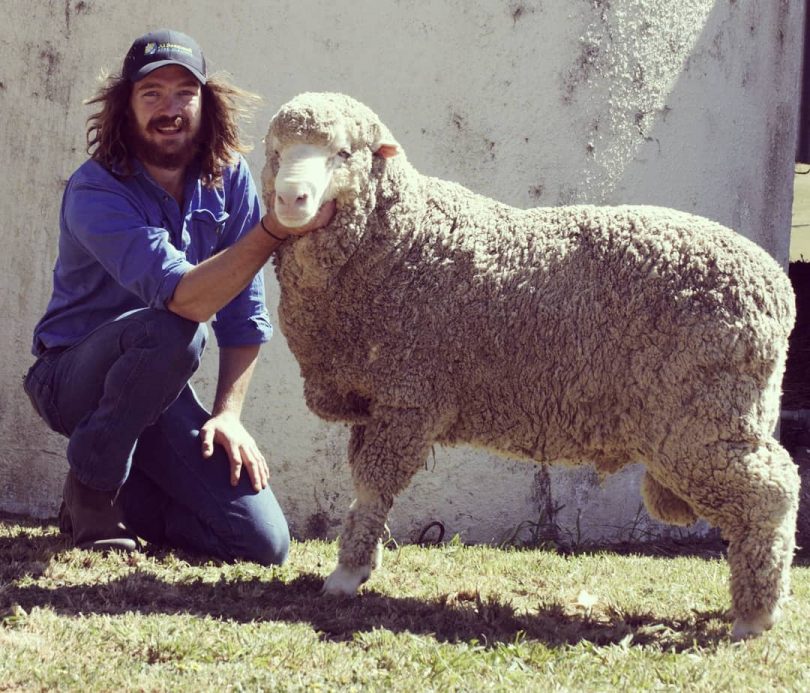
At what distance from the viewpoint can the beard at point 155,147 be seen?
346 cm

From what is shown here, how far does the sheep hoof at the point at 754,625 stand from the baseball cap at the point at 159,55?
7.88 feet

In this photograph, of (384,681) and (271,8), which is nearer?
(384,681)

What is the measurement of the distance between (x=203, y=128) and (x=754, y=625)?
239 centimetres

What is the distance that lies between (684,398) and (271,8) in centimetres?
268

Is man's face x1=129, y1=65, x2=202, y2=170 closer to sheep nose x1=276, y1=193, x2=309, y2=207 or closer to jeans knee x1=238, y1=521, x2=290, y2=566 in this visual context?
sheep nose x1=276, y1=193, x2=309, y2=207

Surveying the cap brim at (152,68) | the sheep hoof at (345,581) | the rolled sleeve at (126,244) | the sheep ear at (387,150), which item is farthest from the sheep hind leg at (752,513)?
the cap brim at (152,68)

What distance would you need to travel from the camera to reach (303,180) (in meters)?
2.84

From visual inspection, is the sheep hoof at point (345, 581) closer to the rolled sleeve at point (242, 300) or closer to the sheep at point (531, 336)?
the sheep at point (531, 336)

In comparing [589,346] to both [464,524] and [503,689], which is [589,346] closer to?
[503,689]

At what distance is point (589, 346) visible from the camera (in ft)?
9.98

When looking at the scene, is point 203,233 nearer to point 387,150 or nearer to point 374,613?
point 387,150

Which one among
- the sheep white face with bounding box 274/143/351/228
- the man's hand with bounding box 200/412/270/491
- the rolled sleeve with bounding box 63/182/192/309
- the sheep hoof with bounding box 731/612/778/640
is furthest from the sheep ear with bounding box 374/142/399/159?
the sheep hoof with bounding box 731/612/778/640

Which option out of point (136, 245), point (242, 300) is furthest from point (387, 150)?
point (242, 300)

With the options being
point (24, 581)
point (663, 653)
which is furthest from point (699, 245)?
point (24, 581)
